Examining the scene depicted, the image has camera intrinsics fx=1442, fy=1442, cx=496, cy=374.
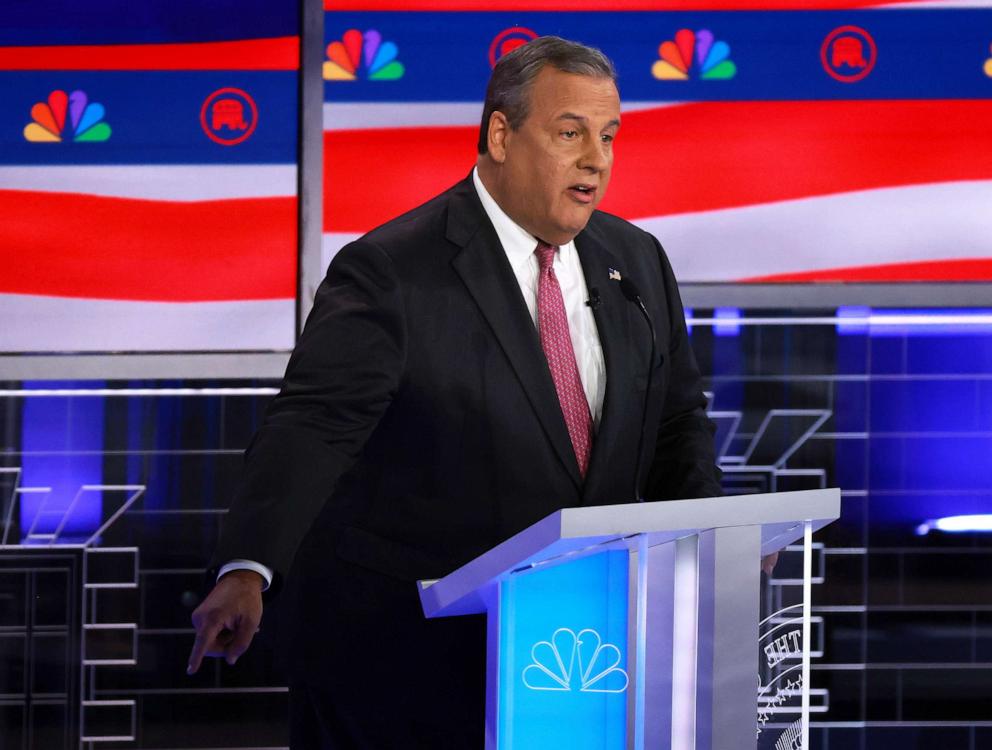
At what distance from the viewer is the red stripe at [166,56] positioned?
3.42 metres

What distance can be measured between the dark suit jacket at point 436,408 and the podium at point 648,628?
1.74 ft

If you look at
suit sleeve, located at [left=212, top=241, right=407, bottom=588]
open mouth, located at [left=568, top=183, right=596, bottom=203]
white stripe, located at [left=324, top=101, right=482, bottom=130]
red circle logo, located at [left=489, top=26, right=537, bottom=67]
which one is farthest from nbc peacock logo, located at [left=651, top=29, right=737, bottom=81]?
suit sleeve, located at [left=212, top=241, right=407, bottom=588]

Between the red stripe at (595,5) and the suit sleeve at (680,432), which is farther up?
the red stripe at (595,5)

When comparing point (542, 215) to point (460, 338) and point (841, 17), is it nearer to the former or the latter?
point (460, 338)

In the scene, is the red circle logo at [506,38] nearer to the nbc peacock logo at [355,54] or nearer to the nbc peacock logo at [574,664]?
the nbc peacock logo at [355,54]

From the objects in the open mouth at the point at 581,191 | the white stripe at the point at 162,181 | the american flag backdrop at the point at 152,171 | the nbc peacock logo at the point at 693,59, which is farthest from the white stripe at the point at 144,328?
the open mouth at the point at 581,191

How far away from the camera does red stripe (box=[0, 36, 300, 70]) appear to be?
342 cm

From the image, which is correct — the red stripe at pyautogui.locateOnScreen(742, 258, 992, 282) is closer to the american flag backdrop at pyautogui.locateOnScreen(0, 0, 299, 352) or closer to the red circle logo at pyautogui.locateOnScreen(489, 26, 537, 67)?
the red circle logo at pyautogui.locateOnScreen(489, 26, 537, 67)

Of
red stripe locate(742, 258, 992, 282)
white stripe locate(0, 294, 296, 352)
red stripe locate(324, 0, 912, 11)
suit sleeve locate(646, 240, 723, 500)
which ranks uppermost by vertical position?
red stripe locate(324, 0, 912, 11)

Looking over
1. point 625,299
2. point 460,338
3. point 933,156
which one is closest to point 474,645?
point 460,338

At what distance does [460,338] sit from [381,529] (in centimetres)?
28

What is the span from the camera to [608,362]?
6.49 ft

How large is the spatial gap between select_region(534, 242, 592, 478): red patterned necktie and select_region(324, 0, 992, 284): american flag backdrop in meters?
1.49

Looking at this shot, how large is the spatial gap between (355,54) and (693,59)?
807 millimetres
